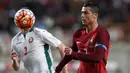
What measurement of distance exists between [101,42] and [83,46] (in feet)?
1.82

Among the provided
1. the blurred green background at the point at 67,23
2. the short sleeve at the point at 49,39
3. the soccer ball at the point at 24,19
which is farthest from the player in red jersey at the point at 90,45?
the blurred green background at the point at 67,23

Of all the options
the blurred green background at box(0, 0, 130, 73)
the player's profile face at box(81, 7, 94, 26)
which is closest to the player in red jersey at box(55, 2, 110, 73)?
the player's profile face at box(81, 7, 94, 26)

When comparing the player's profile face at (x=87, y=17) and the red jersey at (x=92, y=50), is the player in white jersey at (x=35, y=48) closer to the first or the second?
the red jersey at (x=92, y=50)

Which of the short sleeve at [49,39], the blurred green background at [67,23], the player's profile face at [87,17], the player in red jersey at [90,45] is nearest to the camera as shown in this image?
the player in red jersey at [90,45]

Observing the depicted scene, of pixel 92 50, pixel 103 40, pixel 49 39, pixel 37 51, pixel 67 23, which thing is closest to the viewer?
pixel 103 40

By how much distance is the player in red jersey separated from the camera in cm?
885

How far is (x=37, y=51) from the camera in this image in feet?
34.4

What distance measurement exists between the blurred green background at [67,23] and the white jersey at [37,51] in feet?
28.7

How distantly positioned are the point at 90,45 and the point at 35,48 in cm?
157

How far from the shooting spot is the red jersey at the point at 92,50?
29.0ft

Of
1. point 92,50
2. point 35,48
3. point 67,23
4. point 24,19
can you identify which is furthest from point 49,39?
point 67,23

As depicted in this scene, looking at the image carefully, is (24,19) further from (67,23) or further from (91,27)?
(67,23)

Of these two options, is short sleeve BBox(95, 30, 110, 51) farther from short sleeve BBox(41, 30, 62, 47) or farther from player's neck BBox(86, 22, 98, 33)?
short sleeve BBox(41, 30, 62, 47)

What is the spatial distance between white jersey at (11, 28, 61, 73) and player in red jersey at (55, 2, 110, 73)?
722 millimetres
